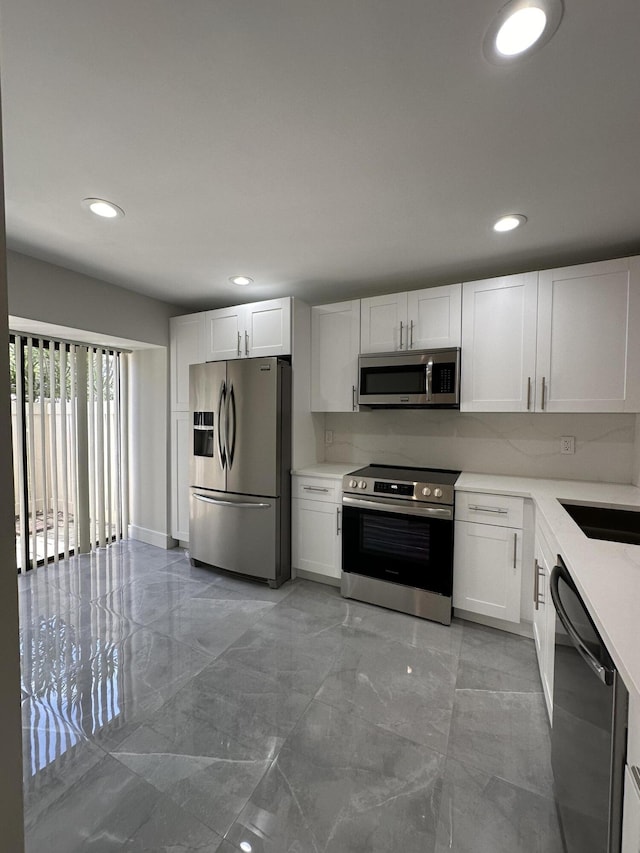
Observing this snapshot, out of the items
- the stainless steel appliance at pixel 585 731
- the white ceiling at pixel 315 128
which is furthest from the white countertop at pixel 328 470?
the stainless steel appliance at pixel 585 731

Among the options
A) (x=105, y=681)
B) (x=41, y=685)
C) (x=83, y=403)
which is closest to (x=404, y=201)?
(x=105, y=681)

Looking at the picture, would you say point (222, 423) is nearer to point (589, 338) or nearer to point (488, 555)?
point (488, 555)

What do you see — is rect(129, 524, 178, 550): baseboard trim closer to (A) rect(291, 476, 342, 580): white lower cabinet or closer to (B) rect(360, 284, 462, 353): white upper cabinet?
A: (A) rect(291, 476, 342, 580): white lower cabinet

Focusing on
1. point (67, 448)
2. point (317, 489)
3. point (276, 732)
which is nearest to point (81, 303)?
point (67, 448)

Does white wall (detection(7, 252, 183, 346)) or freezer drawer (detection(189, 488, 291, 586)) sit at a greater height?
white wall (detection(7, 252, 183, 346))

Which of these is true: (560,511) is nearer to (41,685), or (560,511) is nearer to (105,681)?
(105,681)

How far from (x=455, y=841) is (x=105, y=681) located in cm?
170

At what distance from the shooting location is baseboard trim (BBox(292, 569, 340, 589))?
3072mm

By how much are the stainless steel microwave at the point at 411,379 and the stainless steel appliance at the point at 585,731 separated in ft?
5.01

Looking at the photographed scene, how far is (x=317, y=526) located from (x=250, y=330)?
1717 millimetres

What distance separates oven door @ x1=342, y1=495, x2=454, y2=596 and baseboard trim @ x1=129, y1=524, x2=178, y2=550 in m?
1.96

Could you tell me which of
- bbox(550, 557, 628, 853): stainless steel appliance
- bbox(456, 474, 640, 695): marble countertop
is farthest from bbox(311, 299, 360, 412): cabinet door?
bbox(550, 557, 628, 853): stainless steel appliance

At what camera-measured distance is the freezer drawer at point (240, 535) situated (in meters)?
3.01

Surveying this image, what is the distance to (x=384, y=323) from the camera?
9.68ft
